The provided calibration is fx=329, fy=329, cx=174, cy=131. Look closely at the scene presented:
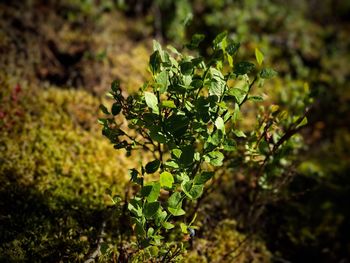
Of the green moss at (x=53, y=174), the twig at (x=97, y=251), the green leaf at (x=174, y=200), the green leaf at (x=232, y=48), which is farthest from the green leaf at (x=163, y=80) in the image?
the green moss at (x=53, y=174)

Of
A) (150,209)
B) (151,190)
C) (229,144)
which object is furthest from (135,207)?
(229,144)

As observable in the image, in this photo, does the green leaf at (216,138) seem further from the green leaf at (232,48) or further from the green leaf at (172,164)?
the green leaf at (232,48)

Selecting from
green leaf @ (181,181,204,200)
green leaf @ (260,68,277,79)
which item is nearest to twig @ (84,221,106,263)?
green leaf @ (181,181,204,200)

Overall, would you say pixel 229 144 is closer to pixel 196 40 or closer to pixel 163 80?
pixel 163 80

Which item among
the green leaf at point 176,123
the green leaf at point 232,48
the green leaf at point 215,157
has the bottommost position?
the green leaf at point 215,157

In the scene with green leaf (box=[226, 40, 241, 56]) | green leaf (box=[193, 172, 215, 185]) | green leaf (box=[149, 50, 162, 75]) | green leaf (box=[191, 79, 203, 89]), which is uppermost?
green leaf (box=[226, 40, 241, 56])

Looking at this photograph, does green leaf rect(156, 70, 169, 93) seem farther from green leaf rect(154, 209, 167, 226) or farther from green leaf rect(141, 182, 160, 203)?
green leaf rect(154, 209, 167, 226)

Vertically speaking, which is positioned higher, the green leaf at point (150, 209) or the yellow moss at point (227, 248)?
the yellow moss at point (227, 248)

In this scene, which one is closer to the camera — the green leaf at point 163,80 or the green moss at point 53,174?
the green leaf at point 163,80
